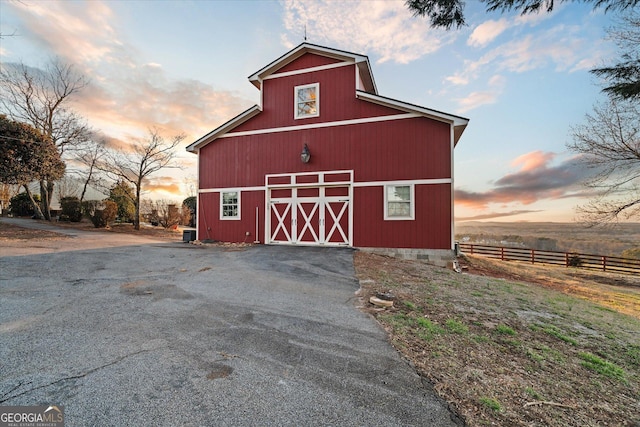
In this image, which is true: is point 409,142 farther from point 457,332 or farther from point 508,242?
point 508,242

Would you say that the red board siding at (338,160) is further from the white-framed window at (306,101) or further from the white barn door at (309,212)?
the white-framed window at (306,101)

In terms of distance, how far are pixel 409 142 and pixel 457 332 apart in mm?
7463

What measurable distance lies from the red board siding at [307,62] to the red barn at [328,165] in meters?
0.04

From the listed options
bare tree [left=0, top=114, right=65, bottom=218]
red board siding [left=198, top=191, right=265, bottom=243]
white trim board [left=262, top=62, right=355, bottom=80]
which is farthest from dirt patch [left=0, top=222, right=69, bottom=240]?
white trim board [left=262, top=62, right=355, bottom=80]

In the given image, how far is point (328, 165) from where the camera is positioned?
10.4 m

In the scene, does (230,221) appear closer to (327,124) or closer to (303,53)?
(327,124)

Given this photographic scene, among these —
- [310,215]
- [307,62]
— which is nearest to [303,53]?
[307,62]

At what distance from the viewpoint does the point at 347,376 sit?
92.4 inches

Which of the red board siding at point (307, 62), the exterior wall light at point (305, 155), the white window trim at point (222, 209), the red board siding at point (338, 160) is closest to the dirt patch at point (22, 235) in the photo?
the red board siding at point (338, 160)

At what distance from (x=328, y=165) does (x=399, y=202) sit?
3.08 metres

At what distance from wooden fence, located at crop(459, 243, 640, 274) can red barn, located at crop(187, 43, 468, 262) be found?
11.3m

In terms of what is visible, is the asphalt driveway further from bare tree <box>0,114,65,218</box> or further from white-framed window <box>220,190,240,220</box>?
bare tree <box>0,114,65,218</box>

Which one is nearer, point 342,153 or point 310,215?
point 342,153

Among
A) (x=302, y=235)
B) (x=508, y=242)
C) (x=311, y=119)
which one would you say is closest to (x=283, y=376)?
(x=302, y=235)
